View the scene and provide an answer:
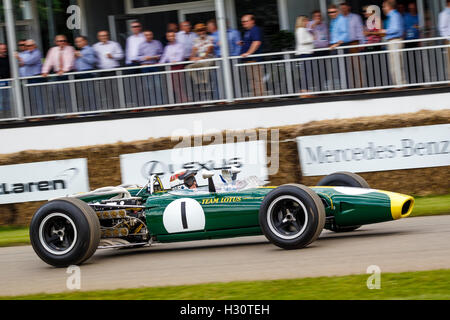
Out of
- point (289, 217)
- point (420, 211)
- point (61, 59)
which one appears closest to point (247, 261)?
point (289, 217)

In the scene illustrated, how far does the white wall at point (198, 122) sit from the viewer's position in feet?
43.5

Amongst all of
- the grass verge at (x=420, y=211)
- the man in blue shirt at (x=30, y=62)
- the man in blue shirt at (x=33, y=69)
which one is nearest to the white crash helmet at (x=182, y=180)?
the grass verge at (x=420, y=211)

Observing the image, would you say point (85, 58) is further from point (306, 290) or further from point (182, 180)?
point (306, 290)

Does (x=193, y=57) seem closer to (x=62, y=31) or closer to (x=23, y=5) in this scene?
(x=62, y=31)

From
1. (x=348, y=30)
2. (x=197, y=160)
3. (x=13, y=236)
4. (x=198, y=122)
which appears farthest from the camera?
(x=198, y=122)

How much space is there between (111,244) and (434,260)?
3.74 meters

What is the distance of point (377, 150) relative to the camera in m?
11.4

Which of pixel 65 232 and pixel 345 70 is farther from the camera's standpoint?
pixel 345 70

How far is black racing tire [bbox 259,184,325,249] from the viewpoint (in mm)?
7176

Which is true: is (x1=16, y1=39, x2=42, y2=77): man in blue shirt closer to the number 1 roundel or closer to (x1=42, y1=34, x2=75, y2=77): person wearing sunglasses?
(x1=42, y1=34, x2=75, y2=77): person wearing sunglasses

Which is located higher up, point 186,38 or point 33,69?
point 186,38

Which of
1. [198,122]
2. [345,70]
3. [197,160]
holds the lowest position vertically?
[197,160]

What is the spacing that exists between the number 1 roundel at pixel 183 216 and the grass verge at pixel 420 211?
320cm

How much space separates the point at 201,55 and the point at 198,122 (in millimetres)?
1343
